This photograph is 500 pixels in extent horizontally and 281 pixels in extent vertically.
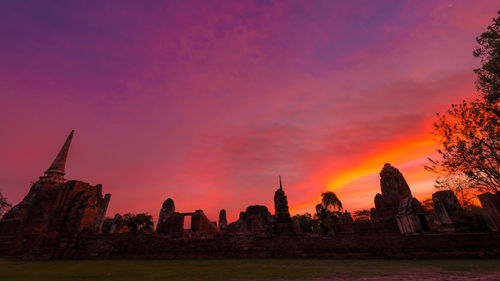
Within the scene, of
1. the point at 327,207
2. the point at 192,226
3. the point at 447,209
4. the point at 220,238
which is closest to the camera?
the point at 220,238

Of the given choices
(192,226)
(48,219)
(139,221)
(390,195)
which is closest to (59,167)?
(48,219)

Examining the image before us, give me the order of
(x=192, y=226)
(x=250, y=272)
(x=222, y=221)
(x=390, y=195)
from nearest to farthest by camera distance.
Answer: (x=250, y=272) < (x=192, y=226) < (x=390, y=195) < (x=222, y=221)

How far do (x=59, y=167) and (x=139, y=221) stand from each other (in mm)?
32796

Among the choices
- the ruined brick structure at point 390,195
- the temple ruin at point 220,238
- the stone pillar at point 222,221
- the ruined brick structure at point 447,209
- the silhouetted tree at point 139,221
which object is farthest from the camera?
the silhouetted tree at point 139,221

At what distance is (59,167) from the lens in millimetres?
17922

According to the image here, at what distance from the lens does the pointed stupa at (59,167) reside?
17.1m

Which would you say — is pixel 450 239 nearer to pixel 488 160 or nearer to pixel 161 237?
pixel 488 160

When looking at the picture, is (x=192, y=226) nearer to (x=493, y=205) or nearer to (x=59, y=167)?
(x=59, y=167)

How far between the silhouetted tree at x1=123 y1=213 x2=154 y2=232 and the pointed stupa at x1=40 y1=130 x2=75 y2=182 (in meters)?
30.9

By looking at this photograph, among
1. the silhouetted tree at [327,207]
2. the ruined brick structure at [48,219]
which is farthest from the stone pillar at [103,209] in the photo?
the silhouetted tree at [327,207]

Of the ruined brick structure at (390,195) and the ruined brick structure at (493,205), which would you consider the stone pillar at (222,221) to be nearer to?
the ruined brick structure at (390,195)

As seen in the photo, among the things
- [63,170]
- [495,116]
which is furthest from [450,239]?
[63,170]

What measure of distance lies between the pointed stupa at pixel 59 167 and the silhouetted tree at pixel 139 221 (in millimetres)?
30886

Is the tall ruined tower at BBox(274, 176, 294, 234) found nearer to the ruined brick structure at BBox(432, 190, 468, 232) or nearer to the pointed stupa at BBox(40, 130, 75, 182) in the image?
the ruined brick structure at BBox(432, 190, 468, 232)
